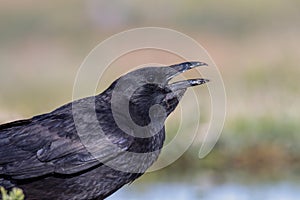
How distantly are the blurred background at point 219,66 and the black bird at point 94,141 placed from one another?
2601 mm

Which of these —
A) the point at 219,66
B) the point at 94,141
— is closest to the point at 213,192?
the point at 94,141

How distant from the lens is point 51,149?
10156 millimetres

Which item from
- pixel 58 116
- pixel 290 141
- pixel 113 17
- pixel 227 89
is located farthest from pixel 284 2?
pixel 58 116

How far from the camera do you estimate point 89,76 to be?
1680 centimetres

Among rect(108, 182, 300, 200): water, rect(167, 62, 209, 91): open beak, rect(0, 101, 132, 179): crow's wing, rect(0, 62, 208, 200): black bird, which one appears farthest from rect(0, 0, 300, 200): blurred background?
rect(0, 101, 132, 179): crow's wing

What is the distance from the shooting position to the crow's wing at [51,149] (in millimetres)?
10031

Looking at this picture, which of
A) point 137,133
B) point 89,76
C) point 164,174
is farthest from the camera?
point 89,76

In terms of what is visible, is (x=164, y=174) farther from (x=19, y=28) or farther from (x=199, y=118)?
(x=19, y=28)

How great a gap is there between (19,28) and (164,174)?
8.42m

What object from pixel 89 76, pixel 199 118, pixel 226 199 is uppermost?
pixel 89 76

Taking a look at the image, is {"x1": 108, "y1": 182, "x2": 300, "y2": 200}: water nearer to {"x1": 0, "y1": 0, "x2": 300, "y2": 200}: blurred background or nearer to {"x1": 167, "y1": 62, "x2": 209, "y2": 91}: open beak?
{"x1": 0, "y1": 0, "x2": 300, "y2": 200}: blurred background

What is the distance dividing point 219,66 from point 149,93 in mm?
8609

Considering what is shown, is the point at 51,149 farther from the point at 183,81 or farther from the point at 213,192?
the point at 213,192

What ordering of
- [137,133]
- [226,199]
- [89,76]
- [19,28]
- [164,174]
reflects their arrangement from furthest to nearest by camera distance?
[19,28] < [89,76] < [164,174] < [226,199] < [137,133]
